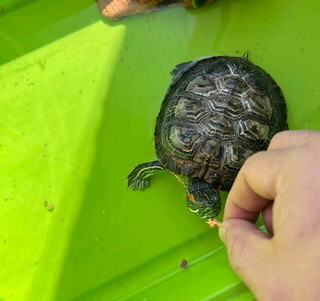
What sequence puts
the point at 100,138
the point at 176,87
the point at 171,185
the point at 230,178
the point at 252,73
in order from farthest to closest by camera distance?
the point at 100,138, the point at 171,185, the point at 176,87, the point at 252,73, the point at 230,178

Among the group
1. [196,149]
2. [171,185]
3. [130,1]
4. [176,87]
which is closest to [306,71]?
[176,87]

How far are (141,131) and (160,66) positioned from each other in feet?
1.48

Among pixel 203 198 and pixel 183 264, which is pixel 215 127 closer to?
pixel 203 198

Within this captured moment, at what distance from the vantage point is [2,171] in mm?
2080

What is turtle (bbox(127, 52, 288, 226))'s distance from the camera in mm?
1551

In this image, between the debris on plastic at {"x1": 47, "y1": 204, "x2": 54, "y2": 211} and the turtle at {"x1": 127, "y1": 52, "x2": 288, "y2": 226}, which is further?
the debris on plastic at {"x1": 47, "y1": 204, "x2": 54, "y2": 211}

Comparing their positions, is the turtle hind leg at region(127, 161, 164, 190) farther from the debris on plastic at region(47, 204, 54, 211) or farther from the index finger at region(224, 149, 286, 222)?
the index finger at region(224, 149, 286, 222)

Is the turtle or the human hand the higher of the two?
the human hand

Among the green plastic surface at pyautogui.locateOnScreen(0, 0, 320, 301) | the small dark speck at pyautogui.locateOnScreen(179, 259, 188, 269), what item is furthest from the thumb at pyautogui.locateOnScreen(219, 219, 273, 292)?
the small dark speck at pyautogui.locateOnScreen(179, 259, 188, 269)

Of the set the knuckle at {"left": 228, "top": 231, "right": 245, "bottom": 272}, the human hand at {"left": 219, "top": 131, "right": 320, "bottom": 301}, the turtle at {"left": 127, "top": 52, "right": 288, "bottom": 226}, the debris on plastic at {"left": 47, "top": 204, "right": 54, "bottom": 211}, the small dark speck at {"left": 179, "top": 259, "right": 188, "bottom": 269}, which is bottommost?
the small dark speck at {"left": 179, "top": 259, "right": 188, "bottom": 269}

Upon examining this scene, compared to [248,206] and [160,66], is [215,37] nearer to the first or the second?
[160,66]

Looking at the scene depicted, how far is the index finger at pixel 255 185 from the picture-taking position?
85 centimetres

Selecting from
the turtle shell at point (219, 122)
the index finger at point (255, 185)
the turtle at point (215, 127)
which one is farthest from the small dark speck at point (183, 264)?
the index finger at point (255, 185)

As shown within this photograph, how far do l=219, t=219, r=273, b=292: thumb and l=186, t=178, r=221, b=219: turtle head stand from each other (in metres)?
0.54
